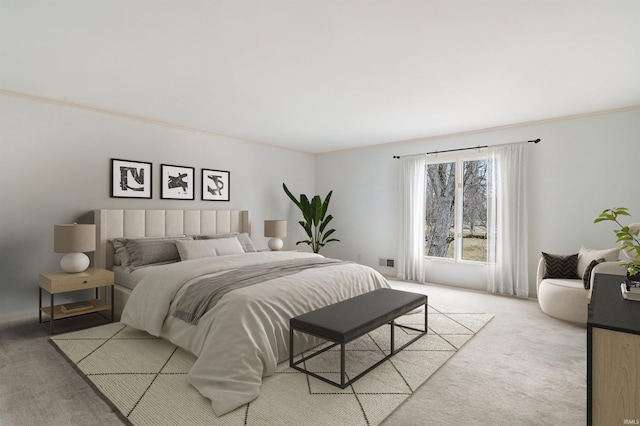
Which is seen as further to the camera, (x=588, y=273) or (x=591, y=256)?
(x=591, y=256)

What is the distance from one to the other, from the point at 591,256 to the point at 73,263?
5.72 metres

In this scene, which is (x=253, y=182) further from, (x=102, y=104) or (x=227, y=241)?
(x=102, y=104)

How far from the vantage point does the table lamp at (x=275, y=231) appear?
5719 mm

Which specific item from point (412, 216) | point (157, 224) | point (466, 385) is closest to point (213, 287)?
point (466, 385)

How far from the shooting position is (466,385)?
7.83ft

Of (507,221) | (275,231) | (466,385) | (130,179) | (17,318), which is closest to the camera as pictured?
(466,385)

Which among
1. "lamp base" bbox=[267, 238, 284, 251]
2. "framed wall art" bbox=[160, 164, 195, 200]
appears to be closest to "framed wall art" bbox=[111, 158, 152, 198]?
"framed wall art" bbox=[160, 164, 195, 200]

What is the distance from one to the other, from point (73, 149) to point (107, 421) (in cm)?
330

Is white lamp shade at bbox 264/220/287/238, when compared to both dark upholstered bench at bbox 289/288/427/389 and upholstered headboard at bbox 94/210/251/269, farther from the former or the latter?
dark upholstered bench at bbox 289/288/427/389

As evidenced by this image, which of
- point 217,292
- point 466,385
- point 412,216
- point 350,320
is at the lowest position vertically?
point 466,385

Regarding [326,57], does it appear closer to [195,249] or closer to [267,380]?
[267,380]

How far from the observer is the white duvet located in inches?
87.2

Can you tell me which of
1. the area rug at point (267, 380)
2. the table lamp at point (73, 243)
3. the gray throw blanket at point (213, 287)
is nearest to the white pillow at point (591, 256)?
the area rug at point (267, 380)

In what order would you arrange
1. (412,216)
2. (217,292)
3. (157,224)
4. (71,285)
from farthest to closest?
1. (412,216)
2. (157,224)
3. (71,285)
4. (217,292)
